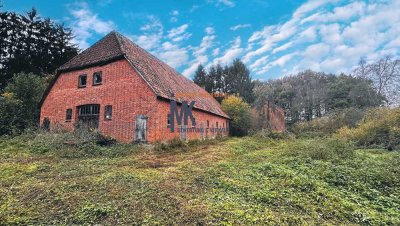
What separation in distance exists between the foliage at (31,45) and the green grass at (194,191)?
2003 cm

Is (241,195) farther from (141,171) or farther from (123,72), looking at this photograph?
(123,72)

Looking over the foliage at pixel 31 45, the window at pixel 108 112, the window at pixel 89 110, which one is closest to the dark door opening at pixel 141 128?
the window at pixel 108 112

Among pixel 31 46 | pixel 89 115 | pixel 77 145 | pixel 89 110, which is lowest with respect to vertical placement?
pixel 77 145

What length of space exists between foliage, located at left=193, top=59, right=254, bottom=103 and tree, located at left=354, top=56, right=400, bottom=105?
52.4ft

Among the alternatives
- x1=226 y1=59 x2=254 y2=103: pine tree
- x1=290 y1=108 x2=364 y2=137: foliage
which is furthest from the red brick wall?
x1=226 y1=59 x2=254 y2=103: pine tree

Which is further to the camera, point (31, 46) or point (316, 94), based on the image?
point (316, 94)

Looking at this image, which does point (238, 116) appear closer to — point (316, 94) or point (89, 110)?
point (89, 110)

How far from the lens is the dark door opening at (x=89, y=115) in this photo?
47.1ft

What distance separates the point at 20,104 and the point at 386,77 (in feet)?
122

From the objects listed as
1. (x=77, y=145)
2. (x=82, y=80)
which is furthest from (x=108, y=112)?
(x=77, y=145)

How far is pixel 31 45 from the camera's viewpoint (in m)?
27.4

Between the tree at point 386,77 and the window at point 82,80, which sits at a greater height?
the tree at point 386,77

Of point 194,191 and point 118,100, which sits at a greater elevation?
point 118,100

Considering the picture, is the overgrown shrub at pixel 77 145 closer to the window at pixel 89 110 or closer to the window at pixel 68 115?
the window at pixel 89 110
